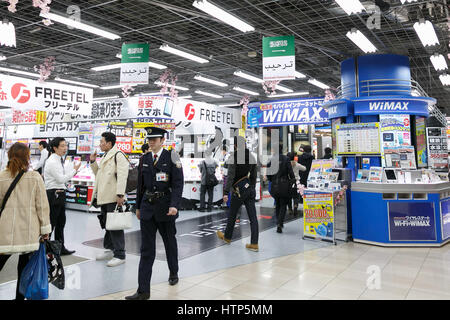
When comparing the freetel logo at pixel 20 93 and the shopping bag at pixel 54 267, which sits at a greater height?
the freetel logo at pixel 20 93

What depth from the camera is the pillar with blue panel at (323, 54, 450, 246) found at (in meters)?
4.99

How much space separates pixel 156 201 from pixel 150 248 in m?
0.44

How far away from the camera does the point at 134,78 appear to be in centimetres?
783

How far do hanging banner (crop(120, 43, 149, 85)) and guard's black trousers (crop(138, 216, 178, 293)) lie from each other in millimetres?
5449

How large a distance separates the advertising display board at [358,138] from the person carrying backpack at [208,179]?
11.7ft

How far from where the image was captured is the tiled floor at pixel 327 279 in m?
3.15

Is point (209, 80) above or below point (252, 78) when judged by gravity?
above

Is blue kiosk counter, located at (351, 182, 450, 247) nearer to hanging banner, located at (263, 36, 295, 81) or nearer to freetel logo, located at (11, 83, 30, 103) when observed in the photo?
hanging banner, located at (263, 36, 295, 81)

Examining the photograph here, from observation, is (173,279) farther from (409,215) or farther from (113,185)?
(409,215)

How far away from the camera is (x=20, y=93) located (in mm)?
6918

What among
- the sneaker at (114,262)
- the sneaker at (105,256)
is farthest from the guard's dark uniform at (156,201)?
the sneaker at (105,256)

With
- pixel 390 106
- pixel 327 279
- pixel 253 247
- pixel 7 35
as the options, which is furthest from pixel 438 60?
pixel 7 35

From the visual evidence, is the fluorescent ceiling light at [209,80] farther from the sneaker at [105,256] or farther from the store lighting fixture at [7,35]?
the sneaker at [105,256]

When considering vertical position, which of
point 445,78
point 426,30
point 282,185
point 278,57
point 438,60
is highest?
point 445,78
